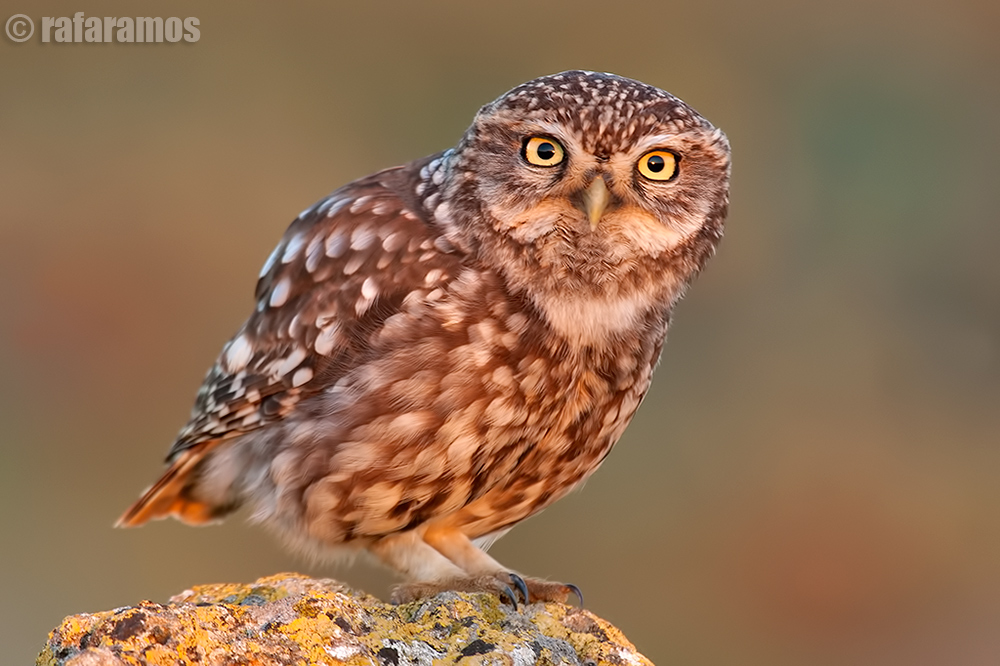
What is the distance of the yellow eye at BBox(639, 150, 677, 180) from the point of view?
10.9ft

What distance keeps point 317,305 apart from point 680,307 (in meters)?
6.77

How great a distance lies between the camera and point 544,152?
3.32 meters

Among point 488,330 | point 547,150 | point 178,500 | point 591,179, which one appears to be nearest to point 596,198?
point 591,179

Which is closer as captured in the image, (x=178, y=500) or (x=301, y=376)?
(x=301, y=376)

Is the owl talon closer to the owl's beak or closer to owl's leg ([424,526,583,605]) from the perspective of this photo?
owl's leg ([424,526,583,605])

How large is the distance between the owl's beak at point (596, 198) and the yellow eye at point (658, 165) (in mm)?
142

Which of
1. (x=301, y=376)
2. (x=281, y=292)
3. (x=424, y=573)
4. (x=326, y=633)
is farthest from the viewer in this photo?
(x=281, y=292)

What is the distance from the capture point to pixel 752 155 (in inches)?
491

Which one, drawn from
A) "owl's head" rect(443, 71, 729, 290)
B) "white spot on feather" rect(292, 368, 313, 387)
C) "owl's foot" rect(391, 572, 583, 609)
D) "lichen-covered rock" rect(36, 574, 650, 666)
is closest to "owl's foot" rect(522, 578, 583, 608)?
"owl's foot" rect(391, 572, 583, 609)

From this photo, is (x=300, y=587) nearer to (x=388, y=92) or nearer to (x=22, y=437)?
(x=22, y=437)

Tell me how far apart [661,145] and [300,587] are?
56.0 inches

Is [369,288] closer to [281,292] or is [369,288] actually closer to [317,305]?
[317,305]

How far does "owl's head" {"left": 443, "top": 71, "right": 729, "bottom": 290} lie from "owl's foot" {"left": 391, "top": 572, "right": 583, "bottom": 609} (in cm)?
78

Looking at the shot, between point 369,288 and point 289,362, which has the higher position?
point 369,288
